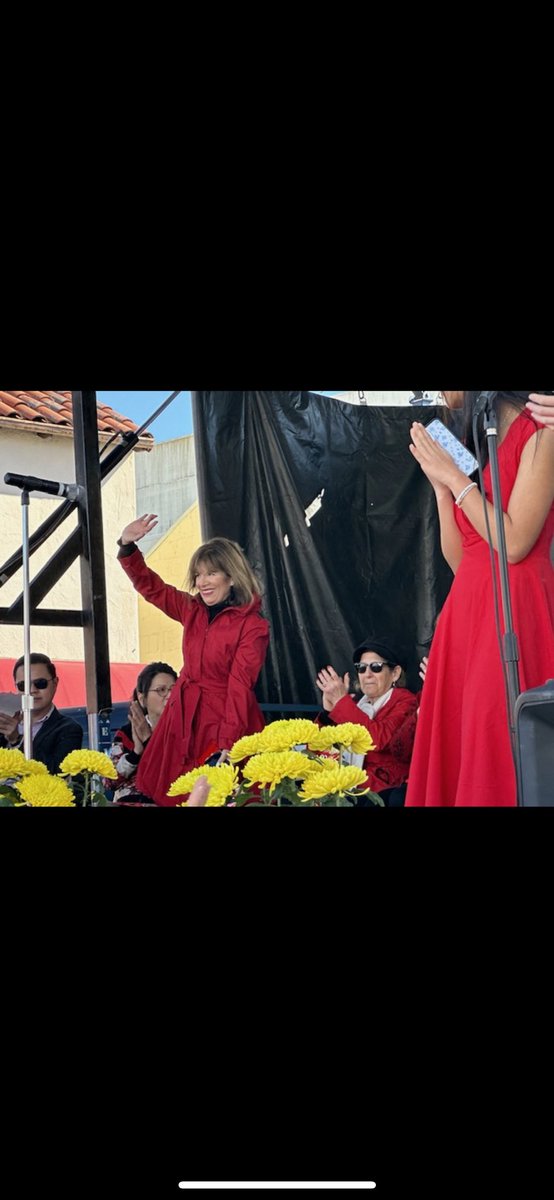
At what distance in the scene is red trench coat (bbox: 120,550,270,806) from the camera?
190 inches

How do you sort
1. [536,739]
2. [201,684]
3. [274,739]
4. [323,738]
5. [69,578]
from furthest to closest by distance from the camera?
1. [69,578]
2. [201,684]
3. [323,738]
4. [274,739]
5. [536,739]

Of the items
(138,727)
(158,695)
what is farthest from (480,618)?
(138,727)

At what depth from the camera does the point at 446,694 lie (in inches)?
186

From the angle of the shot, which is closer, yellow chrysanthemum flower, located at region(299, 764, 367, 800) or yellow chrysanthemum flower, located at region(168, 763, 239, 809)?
yellow chrysanthemum flower, located at region(299, 764, 367, 800)

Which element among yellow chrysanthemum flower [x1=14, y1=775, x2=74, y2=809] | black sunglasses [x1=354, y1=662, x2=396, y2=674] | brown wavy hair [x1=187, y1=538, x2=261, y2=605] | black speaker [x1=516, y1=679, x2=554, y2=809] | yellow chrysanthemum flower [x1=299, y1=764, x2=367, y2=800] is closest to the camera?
black speaker [x1=516, y1=679, x2=554, y2=809]

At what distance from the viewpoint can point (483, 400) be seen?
462 cm

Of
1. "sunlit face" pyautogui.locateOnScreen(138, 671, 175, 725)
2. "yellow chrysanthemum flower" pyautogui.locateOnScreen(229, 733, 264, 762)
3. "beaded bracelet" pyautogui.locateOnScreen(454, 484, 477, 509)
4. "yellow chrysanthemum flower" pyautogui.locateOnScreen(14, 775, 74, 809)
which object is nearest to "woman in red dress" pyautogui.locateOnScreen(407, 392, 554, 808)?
"beaded bracelet" pyautogui.locateOnScreen(454, 484, 477, 509)

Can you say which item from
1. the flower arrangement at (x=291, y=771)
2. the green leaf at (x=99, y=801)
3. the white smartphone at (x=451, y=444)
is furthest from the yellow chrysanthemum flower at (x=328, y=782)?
the white smartphone at (x=451, y=444)

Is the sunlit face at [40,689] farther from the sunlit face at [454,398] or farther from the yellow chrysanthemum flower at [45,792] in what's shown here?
the sunlit face at [454,398]

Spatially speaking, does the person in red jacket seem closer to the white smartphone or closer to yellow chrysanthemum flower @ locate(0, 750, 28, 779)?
yellow chrysanthemum flower @ locate(0, 750, 28, 779)

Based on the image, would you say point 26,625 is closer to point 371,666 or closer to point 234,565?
point 234,565

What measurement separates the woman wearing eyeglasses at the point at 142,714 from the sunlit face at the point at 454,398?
1353 millimetres

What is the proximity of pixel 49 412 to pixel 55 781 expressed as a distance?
133cm
